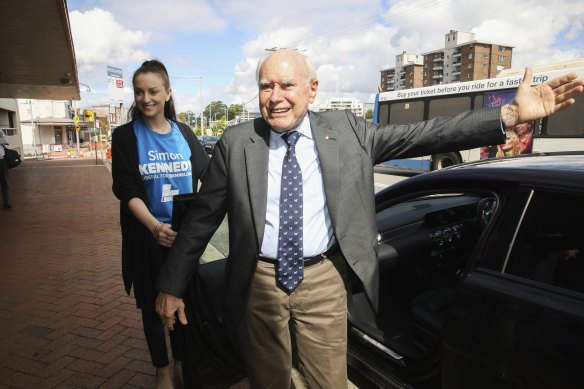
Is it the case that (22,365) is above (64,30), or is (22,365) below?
below

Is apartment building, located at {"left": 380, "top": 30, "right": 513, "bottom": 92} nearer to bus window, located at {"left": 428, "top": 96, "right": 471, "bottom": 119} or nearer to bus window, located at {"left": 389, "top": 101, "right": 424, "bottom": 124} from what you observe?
bus window, located at {"left": 389, "top": 101, "right": 424, "bottom": 124}

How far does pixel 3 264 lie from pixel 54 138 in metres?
55.5

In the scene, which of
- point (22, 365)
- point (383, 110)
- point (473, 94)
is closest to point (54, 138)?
point (383, 110)

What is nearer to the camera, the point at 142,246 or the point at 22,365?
the point at 142,246

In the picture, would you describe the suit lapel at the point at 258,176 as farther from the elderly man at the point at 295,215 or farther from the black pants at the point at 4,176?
the black pants at the point at 4,176

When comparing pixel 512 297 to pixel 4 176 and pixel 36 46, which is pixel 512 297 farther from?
pixel 36 46

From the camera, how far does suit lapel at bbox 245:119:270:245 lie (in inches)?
62.5

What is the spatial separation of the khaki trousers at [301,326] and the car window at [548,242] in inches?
27.7

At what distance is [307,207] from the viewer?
1621mm

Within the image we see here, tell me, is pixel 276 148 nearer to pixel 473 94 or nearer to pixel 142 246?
pixel 142 246

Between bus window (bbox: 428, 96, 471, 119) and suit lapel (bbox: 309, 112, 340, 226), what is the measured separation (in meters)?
10.6

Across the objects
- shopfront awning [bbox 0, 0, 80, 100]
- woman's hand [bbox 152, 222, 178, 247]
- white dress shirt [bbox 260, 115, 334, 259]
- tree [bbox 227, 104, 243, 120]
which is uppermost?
tree [bbox 227, 104, 243, 120]

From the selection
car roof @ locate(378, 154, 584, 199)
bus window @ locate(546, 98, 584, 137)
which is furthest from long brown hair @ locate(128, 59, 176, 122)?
bus window @ locate(546, 98, 584, 137)

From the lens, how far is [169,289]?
5.50ft
